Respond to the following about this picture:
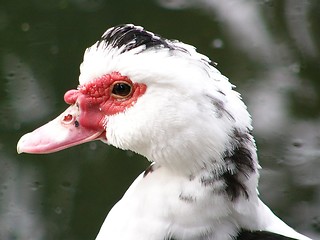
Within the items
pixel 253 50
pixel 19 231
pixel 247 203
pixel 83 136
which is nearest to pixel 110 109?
pixel 83 136

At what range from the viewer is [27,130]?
3.28 meters

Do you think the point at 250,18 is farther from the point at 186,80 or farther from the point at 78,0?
the point at 186,80

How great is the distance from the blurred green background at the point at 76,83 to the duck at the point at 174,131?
1118 mm

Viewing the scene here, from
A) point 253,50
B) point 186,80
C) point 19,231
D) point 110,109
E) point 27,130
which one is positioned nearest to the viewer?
point 186,80

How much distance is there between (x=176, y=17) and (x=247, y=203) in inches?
76.2

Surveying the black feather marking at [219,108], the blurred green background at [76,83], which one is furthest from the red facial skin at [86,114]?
the blurred green background at [76,83]

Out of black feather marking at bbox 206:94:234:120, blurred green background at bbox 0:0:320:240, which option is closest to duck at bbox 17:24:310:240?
black feather marking at bbox 206:94:234:120

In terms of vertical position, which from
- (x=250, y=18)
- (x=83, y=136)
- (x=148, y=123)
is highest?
(x=250, y=18)

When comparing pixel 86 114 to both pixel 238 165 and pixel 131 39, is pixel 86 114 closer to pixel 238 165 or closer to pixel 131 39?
pixel 131 39

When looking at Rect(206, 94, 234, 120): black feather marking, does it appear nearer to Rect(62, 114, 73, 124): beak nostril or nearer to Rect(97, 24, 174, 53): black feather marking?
Rect(97, 24, 174, 53): black feather marking

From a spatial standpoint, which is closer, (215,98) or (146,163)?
(215,98)

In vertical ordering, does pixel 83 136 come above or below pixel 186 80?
below

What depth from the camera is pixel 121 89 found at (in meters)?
1.89

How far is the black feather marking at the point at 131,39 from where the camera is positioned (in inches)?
72.3
